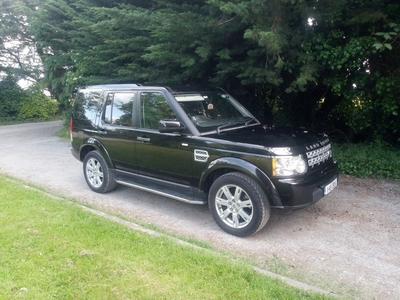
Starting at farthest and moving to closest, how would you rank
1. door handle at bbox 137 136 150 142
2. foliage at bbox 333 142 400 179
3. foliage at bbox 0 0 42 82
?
foliage at bbox 0 0 42 82 < foliage at bbox 333 142 400 179 < door handle at bbox 137 136 150 142

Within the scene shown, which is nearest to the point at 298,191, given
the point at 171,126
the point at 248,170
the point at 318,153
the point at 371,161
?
the point at 248,170

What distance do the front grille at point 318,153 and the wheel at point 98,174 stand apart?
136 inches

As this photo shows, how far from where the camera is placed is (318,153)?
4.60 metres

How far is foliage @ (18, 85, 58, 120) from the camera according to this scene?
23.2 m

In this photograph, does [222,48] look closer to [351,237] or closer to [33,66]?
[351,237]

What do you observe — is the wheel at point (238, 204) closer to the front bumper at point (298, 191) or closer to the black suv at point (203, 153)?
the black suv at point (203, 153)

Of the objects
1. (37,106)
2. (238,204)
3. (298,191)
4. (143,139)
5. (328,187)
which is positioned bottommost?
(238,204)

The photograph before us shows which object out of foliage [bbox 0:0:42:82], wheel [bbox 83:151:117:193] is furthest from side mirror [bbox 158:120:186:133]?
foliage [bbox 0:0:42:82]

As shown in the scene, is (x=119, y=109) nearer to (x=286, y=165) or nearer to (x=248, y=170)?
(x=248, y=170)

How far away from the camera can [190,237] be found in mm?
4539

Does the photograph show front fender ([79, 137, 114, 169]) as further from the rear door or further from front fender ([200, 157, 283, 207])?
front fender ([200, 157, 283, 207])

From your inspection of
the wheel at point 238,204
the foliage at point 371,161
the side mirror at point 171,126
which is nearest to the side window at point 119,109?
the side mirror at point 171,126

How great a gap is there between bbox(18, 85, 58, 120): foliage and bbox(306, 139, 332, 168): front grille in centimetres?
2251

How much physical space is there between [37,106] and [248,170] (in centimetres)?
2270
